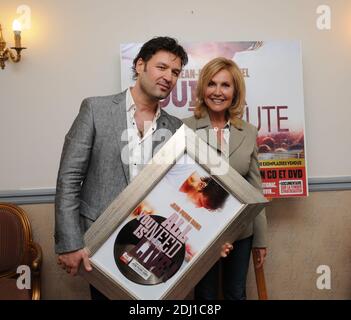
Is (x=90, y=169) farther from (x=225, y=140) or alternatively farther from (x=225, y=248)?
(x=225, y=140)

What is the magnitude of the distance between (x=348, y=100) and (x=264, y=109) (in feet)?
2.39

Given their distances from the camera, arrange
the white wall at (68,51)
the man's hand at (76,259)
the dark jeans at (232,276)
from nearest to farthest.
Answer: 1. the man's hand at (76,259)
2. the dark jeans at (232,276)
3. the white wall at (68,51)

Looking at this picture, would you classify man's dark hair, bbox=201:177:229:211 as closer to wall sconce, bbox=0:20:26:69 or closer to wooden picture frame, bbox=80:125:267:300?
wooden picture frame, bbox=80:125:267:300

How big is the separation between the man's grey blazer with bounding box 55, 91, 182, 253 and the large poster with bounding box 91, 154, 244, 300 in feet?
0.49

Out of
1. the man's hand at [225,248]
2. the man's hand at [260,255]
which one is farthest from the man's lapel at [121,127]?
the man's hand at [260,255]

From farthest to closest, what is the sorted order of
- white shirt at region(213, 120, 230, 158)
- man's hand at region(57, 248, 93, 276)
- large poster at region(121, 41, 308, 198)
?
large poster at region(121, 41, 308, 198)
white shirt at region(213, 120, 230, 158)
man's hand at region(57, 248, 93, 276)

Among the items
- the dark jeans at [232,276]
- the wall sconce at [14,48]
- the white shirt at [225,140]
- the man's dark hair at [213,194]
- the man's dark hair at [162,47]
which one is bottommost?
the dark jeans at [232,276]

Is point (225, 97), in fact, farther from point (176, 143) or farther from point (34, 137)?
point (34, 137)

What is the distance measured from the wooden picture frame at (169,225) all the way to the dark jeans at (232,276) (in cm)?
60

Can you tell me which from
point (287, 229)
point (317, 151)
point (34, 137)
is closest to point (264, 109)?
point (317, 151)

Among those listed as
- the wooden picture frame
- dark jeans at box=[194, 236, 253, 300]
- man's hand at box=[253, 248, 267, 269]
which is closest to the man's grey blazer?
the wooden picture frame

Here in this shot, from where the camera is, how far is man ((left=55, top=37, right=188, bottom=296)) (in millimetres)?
2039

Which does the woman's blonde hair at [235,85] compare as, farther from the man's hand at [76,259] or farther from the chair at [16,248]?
the chair at [16,248]

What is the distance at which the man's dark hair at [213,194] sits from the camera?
80.2 inches
